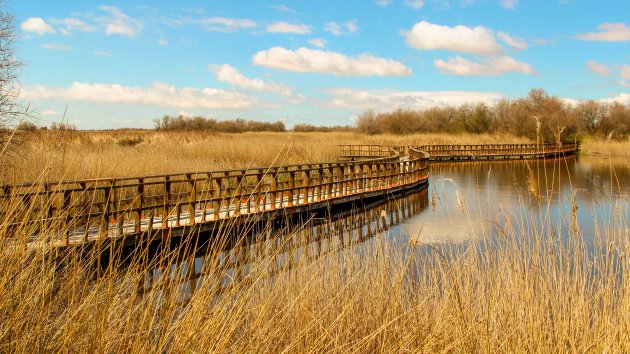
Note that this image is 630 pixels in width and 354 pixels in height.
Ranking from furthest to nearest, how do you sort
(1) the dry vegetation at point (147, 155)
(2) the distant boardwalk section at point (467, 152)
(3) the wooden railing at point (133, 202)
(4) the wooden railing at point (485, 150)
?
(4) the wooden railing at point (485, 150) < (2) the distant boardwalk section at point (467, 152) < (1) the dry vegetation at point (147, 155) < (3) the wooden railing at point (133, 202)

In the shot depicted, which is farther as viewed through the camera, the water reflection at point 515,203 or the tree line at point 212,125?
the tree line at point 212,125

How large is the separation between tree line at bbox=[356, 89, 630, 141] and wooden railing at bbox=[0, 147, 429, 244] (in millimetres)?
32985

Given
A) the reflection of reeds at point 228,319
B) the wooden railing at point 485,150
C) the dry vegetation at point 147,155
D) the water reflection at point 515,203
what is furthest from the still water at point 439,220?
the wooden railing at point 485,150

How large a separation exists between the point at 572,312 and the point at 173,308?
258cm

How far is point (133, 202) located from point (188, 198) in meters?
9.57

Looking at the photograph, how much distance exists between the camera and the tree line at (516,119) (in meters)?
52.7

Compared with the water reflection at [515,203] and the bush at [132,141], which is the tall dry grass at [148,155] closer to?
the bush at [132,141]

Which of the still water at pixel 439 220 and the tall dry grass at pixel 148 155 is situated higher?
the tall dry grass at pixel 148 155

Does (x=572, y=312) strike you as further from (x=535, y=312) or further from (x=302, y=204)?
(x=302, y=204)

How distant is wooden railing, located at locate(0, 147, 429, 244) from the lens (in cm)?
345

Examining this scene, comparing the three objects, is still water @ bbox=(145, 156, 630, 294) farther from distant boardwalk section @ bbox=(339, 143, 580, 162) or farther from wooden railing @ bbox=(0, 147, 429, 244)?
distant boardwalk section @ bbox=(339, 143, 580, 162)

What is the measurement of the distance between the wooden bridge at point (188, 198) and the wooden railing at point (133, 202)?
1cm

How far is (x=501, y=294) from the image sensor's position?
3961 mm

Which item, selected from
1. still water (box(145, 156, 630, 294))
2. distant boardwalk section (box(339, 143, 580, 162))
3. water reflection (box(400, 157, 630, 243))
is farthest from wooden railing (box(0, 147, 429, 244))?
distant boardwalk section (box(339, 143, 580, 162))
